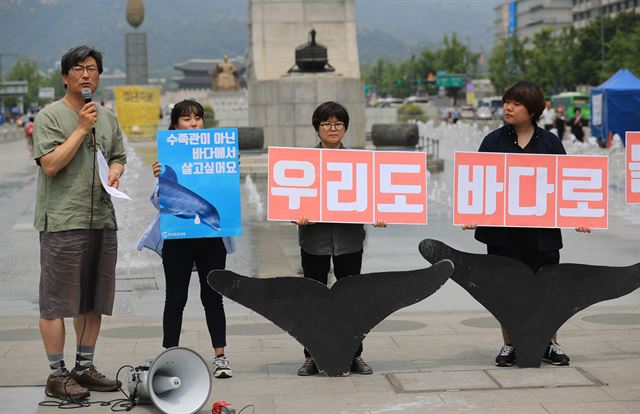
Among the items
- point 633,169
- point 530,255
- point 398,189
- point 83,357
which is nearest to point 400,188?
point 398,189

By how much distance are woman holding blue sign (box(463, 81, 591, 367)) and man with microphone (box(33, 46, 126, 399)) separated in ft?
8.19

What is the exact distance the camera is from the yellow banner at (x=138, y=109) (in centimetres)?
5912

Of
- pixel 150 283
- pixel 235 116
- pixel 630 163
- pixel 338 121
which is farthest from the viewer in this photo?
pixel 235 116

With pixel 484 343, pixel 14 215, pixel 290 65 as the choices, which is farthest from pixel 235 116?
pixel 484 343

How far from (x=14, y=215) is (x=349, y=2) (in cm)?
1771

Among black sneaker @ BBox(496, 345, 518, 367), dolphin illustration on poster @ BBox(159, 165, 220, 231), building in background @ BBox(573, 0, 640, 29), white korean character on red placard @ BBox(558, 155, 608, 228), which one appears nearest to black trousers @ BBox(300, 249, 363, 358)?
dolphin illustration on poster @ BBox(159, 165, 220, 231)

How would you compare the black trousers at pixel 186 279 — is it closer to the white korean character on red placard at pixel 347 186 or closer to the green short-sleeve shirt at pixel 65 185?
the green short-sleeve shirt at pixel 65 185

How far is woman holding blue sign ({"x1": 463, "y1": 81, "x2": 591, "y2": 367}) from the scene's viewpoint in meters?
7.89

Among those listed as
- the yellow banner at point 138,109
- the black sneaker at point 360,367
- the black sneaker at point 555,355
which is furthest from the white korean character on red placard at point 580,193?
the yellow banner at point 138,109

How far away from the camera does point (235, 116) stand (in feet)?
178

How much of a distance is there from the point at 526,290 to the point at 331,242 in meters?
1.39

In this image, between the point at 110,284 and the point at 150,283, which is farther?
the point at 150,283

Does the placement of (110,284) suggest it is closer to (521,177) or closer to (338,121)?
(338,121)

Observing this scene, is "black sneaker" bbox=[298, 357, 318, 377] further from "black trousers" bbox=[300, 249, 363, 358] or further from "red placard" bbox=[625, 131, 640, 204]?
"red placard" bbox=[625, 131, 640, 204]
